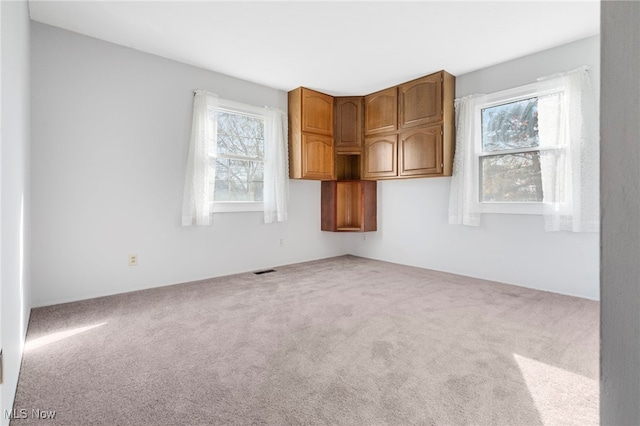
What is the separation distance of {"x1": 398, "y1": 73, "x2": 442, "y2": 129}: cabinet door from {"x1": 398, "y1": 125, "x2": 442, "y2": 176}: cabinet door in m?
0.13

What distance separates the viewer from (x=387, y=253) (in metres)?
4.75

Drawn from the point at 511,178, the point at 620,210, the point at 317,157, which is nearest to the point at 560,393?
the point at 620,210

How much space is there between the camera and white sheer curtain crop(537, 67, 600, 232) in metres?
2.91

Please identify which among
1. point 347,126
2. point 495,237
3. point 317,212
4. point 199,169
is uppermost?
point 347,126

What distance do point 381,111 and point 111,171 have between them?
3.28 metres

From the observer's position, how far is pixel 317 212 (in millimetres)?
4879

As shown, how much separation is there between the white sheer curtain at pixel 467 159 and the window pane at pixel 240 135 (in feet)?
8.08

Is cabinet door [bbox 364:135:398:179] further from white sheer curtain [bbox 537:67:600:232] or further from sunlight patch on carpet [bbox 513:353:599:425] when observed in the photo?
sunlight patch on carpet [bbox 513:353:599:425]

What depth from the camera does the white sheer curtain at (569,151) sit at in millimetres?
2910

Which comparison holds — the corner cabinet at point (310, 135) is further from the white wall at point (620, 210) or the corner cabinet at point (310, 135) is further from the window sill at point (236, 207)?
the white wall at point (620, 210)

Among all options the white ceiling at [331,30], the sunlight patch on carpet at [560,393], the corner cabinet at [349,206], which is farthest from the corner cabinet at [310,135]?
the sunlight patch on carpet at [560,393]

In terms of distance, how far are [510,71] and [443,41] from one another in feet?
3.30

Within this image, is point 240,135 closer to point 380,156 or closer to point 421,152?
point 380,156

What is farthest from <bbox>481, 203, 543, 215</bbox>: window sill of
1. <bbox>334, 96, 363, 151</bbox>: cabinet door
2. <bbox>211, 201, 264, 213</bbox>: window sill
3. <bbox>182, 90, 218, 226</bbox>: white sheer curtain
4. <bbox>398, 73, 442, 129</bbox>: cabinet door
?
<bbox>182, 90, 218, 226</bbox>: white sheer curtain
